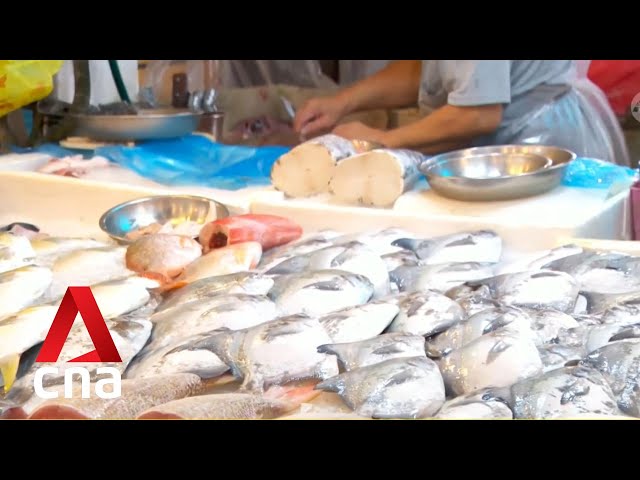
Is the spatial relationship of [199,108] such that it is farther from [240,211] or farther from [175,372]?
[175,372]

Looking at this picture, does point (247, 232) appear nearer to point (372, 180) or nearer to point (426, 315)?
point (372, 180)

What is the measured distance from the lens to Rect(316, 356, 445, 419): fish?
1.15 meters

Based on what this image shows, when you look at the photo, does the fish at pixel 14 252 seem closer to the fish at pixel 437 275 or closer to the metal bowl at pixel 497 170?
the fish at pixel 437 275

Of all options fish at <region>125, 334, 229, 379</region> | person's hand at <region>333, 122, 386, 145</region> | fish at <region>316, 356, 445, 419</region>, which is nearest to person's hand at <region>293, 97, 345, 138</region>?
person's hand at <region>333, 122, 386, 145</region>

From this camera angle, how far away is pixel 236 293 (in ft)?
5.01

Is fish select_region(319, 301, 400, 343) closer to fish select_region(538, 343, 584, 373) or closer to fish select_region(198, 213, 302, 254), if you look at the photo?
fish select_region(538, 343, 584, 373)

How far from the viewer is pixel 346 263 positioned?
1.70m

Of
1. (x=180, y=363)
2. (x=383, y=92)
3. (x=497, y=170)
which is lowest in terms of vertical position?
(x=180, y=363)

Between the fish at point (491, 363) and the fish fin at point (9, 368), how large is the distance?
65cm

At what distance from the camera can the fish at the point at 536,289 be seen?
147cm

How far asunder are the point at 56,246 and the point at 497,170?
1225mm

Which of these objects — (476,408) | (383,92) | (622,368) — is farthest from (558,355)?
(383,92)

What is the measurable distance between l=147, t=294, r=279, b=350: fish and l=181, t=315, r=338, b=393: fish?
6cm
